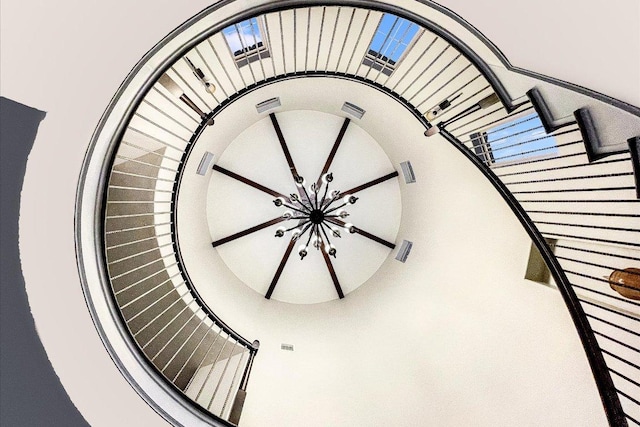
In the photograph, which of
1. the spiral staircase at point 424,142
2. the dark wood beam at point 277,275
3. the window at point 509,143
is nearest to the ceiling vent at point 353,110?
the spiral staircase at point 424,142

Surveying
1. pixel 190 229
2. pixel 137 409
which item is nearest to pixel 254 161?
pixel 190 229

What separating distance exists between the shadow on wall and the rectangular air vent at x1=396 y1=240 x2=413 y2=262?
4.69m

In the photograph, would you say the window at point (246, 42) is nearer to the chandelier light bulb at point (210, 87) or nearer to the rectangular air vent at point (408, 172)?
the chandelier light bulb at point (210, 87)

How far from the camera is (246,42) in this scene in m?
4.07

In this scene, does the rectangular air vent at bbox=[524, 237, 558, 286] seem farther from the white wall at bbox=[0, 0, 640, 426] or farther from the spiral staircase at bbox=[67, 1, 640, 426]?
the white wall at bbox=[0, 0, 640, 426]

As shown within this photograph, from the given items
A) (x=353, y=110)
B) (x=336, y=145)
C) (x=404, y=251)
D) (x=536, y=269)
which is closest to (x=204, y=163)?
(x=336, y=145)

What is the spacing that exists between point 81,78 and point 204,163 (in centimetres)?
336

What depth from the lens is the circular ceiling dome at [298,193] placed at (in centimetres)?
606

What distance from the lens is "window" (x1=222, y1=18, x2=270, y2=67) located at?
153 inches

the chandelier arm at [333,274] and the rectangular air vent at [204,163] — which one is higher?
the rectangular air vent at [204,163]

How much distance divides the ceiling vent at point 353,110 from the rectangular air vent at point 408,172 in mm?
1026

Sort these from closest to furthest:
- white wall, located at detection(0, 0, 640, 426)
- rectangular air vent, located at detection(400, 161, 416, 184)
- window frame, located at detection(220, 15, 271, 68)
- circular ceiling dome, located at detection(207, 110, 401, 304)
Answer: white wall, located at detection(0, 0, 640, 426) < window frame, located at detection(220, 15, 271, 68) < rectangular air vent, located at detection(400, 161, 416, 184) < circular ceiling dome, located at detection(207, 110, 401, 304)

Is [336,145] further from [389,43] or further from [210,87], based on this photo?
[210,87]

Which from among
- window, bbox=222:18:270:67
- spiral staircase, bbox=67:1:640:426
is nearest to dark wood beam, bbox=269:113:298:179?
spiral staircase, bbox=67:1:640:426
